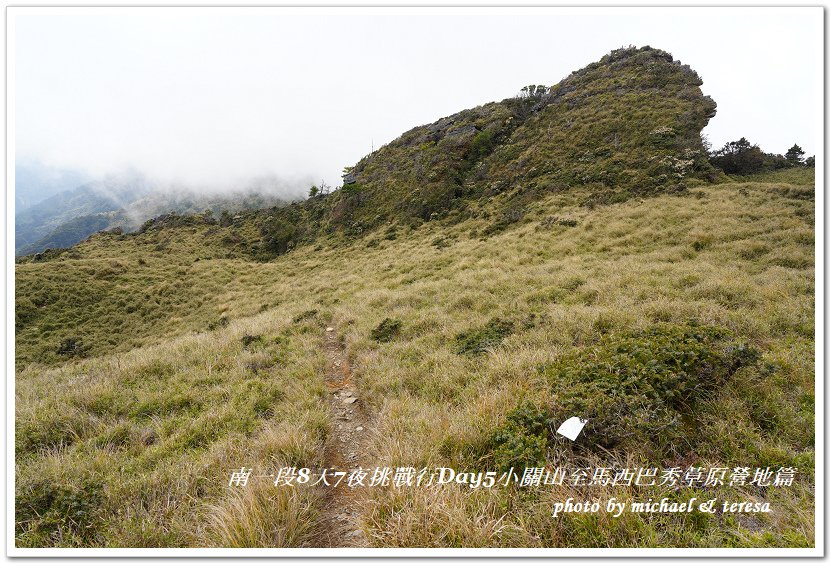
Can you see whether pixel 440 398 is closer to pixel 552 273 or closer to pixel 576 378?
pixel 576 378

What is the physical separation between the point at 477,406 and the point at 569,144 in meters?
36.4

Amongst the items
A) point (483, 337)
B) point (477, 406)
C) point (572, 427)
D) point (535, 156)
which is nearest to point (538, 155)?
point (535, 156)

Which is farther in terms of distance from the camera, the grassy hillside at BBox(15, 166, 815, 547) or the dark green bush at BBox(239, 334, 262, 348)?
the dark green bush at BBox(239, 334, 262, 348)

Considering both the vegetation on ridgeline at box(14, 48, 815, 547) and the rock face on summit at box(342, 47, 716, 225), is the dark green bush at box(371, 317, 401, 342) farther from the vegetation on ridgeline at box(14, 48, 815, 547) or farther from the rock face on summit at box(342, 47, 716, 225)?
the rock face on summit at box(342, 47, 716, 225)

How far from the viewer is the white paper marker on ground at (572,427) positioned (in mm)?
3448

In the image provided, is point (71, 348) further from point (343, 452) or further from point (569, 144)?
point (569, 144)

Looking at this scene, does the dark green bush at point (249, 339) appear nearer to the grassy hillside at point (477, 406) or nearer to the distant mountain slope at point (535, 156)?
the grassy hillside at point (477, 406)

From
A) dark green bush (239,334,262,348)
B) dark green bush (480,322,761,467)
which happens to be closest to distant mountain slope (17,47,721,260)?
dark green bush (239,334,262,348)

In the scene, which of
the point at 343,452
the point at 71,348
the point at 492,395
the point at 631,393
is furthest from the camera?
the point at 71,348

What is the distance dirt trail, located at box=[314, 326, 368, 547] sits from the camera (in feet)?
10.5

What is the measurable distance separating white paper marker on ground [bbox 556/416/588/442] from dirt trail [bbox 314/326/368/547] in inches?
90.3

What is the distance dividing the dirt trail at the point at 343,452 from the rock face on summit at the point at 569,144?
23.3 meters

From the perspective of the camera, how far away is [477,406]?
431 cm

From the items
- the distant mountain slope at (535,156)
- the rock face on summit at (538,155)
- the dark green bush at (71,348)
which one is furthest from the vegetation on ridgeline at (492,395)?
the distant mountain slope at (535,156)
